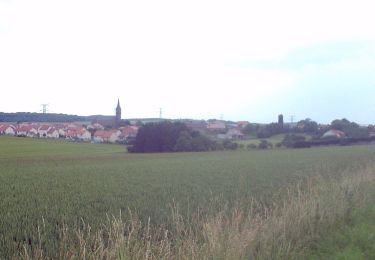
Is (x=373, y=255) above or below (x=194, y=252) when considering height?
below

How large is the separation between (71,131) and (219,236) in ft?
157

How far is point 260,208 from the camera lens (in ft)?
34.0

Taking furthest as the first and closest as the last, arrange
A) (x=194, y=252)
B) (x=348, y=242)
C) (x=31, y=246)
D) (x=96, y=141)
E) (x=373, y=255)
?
(x=96, y=141), (x=348, y=242), (x=373, y=255), (x=31, y=246), (x=194, y=252)

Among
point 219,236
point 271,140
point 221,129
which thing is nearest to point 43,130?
point 221,129

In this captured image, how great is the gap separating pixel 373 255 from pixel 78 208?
6518mm

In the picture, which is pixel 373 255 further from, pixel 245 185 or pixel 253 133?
pixel 253 133

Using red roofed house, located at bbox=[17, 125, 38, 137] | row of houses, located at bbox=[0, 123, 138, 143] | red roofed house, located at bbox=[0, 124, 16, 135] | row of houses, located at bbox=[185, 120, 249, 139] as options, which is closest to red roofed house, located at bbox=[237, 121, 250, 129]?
row of houses, located at bbox=[185, 120, 249, 139]

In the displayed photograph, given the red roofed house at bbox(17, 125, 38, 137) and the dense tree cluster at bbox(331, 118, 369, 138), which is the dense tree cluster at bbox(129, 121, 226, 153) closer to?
the red roofed house at bbox(17, 125, 38, 137)

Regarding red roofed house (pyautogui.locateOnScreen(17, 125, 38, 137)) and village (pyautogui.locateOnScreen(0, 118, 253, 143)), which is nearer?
red roofed house (pyautogui.locateOnScreen(17, 125, 38, 137))

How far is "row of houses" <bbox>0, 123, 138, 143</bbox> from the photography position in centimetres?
4108

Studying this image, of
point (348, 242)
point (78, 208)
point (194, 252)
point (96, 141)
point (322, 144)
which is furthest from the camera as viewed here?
point (322, 144)

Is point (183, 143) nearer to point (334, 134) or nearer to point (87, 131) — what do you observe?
point (87, 131)

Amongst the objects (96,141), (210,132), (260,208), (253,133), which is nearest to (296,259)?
(260,208)

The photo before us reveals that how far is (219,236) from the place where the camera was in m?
6.60
